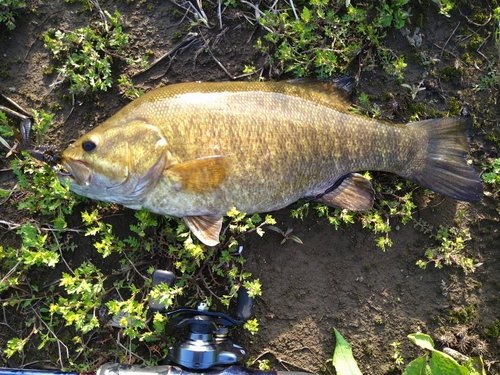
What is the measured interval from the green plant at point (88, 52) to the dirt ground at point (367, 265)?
0.71 feet

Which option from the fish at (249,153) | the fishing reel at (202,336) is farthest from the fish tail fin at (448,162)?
the fishing reel at (202,336)

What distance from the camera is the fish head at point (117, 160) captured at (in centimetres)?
281

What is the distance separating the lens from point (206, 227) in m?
3.09

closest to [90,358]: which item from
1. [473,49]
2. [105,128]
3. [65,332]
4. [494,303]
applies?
[65,332]

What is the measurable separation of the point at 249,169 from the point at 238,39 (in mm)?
1303

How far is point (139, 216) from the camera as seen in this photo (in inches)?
125

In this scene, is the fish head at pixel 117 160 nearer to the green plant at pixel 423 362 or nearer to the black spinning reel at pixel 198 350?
the black spinning reel at pixel 198 350

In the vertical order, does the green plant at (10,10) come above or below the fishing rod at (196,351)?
above

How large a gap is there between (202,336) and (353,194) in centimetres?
163

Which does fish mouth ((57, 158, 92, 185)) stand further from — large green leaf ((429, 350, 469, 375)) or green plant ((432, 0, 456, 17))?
green plant ((432, 0, 456, 17))

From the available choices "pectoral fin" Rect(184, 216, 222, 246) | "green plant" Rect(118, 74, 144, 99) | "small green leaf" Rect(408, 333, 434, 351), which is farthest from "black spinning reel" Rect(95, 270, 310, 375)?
"green plant" Rect(118, 74, 144, 99)

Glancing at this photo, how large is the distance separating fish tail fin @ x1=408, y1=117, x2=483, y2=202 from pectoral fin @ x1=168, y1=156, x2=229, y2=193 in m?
1.64

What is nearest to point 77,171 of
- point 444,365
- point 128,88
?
point 128,88

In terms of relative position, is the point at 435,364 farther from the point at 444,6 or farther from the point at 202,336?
the point at 444,6
